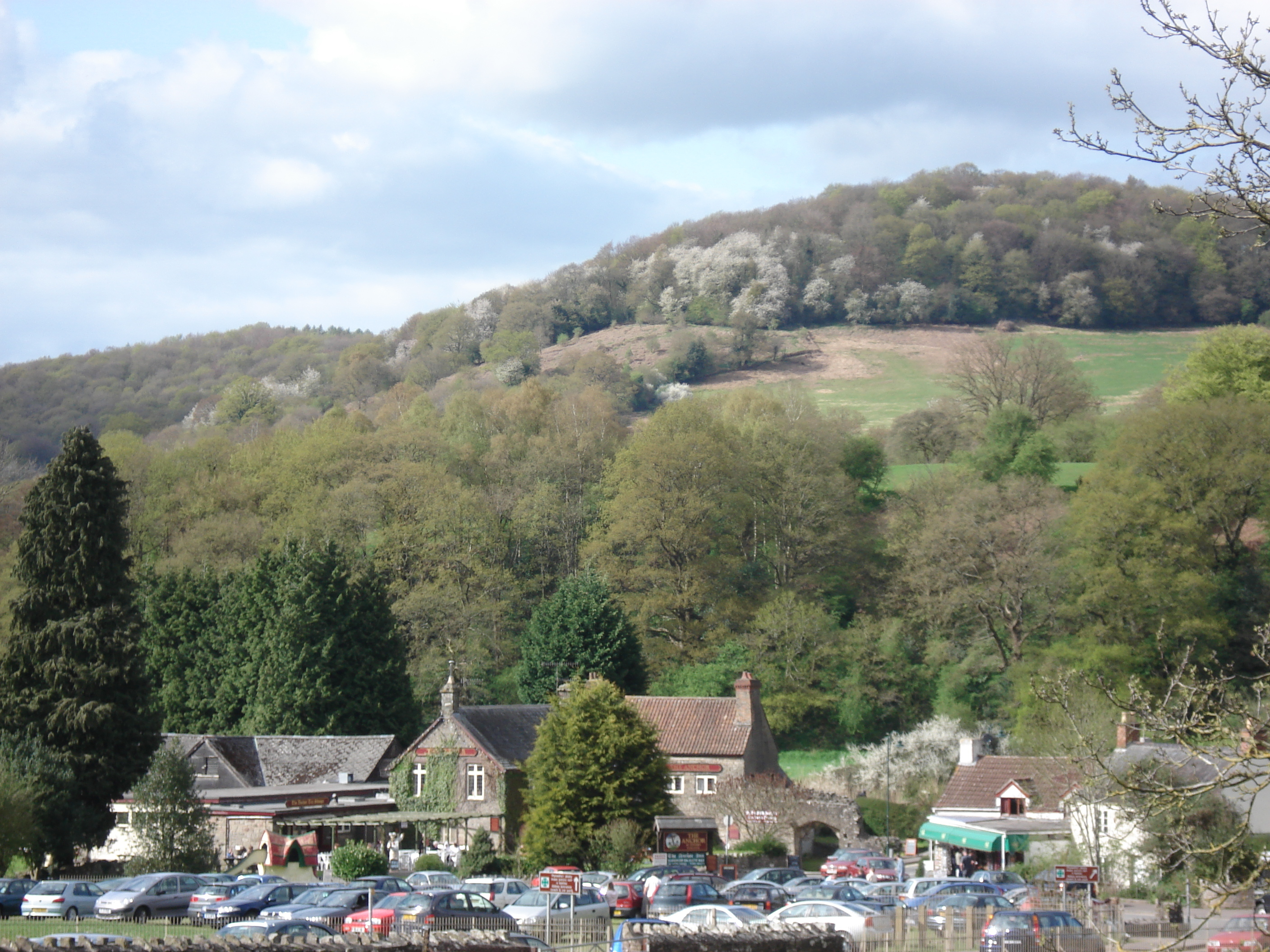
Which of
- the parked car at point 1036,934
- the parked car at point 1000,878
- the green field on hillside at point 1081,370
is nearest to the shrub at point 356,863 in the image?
the parked car at point 1000,878

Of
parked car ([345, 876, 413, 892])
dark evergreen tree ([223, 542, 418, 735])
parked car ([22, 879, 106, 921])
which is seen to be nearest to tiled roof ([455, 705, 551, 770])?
dark evergreen tree ([223, 542, 418, 735])

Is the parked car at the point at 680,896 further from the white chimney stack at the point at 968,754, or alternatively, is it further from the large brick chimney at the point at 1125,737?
the white chimney stack at the point at 968,754

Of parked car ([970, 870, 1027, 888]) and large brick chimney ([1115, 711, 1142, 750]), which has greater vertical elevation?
large brick chimney ([1115, 711, 1142, 750])

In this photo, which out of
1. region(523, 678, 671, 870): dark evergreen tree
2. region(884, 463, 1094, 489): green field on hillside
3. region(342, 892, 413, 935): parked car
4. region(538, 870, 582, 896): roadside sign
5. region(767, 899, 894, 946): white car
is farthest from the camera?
region(884, 463, 1094, 489): green field on hillside

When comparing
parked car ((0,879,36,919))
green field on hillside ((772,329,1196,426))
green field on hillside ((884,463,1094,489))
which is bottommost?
parked car ((0,879,36,919))

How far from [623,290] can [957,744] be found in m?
92.4

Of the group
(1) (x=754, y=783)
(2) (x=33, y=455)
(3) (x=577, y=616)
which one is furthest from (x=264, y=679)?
(2) (x=33, y=455)

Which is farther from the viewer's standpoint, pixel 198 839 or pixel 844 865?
pixel 844 865

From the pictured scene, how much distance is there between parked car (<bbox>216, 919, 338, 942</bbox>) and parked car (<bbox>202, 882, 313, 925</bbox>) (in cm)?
360

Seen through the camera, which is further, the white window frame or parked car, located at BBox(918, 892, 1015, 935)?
the white window frame

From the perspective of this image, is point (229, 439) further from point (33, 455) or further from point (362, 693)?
point (362, 693)

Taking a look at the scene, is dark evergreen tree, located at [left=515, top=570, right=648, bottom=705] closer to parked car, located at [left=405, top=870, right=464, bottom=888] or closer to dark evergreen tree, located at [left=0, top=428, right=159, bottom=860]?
dark evergreen tree, located at [left=0, top=428, right=159, bottom=860]

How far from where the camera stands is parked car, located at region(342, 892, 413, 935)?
26219mm

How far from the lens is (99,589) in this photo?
4341 centimetres
